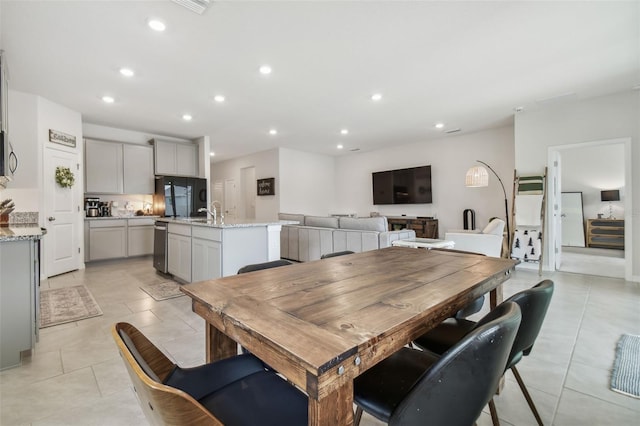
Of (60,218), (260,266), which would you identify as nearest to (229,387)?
(260,266)

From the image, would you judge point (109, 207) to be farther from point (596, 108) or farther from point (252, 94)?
point (596, 108)

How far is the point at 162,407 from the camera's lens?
1.84ft

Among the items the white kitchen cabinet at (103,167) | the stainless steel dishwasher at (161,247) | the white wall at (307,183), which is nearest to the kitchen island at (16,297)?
the stainless steel dishwasher at (161,247)

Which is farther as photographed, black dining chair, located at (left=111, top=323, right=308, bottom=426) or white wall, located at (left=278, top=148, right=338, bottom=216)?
white wall, located at (left=278, top=148, right=338, bottom=216)

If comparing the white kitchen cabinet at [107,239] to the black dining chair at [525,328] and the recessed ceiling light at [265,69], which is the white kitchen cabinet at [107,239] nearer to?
the recessed ceiling light at [265,69]

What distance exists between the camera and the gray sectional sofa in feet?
13.9

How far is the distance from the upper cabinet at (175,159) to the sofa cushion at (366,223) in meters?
3.97

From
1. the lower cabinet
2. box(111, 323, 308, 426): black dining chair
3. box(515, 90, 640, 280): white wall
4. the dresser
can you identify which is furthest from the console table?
box(111, 323, 308, 426): black dining chair

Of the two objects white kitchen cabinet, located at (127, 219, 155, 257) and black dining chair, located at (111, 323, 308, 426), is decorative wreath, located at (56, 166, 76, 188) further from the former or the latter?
black dining chair, located at (111, 323, 308, 426)

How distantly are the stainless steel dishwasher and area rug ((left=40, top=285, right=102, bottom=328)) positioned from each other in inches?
37.0

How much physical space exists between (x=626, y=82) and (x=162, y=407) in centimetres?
586

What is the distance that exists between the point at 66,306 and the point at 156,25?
3.08 metres

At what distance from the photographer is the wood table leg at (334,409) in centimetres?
64

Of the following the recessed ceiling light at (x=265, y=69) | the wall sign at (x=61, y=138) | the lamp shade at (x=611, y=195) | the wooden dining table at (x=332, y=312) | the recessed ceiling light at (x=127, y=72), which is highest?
the recessed ceiling light at (x=265, y=69)
